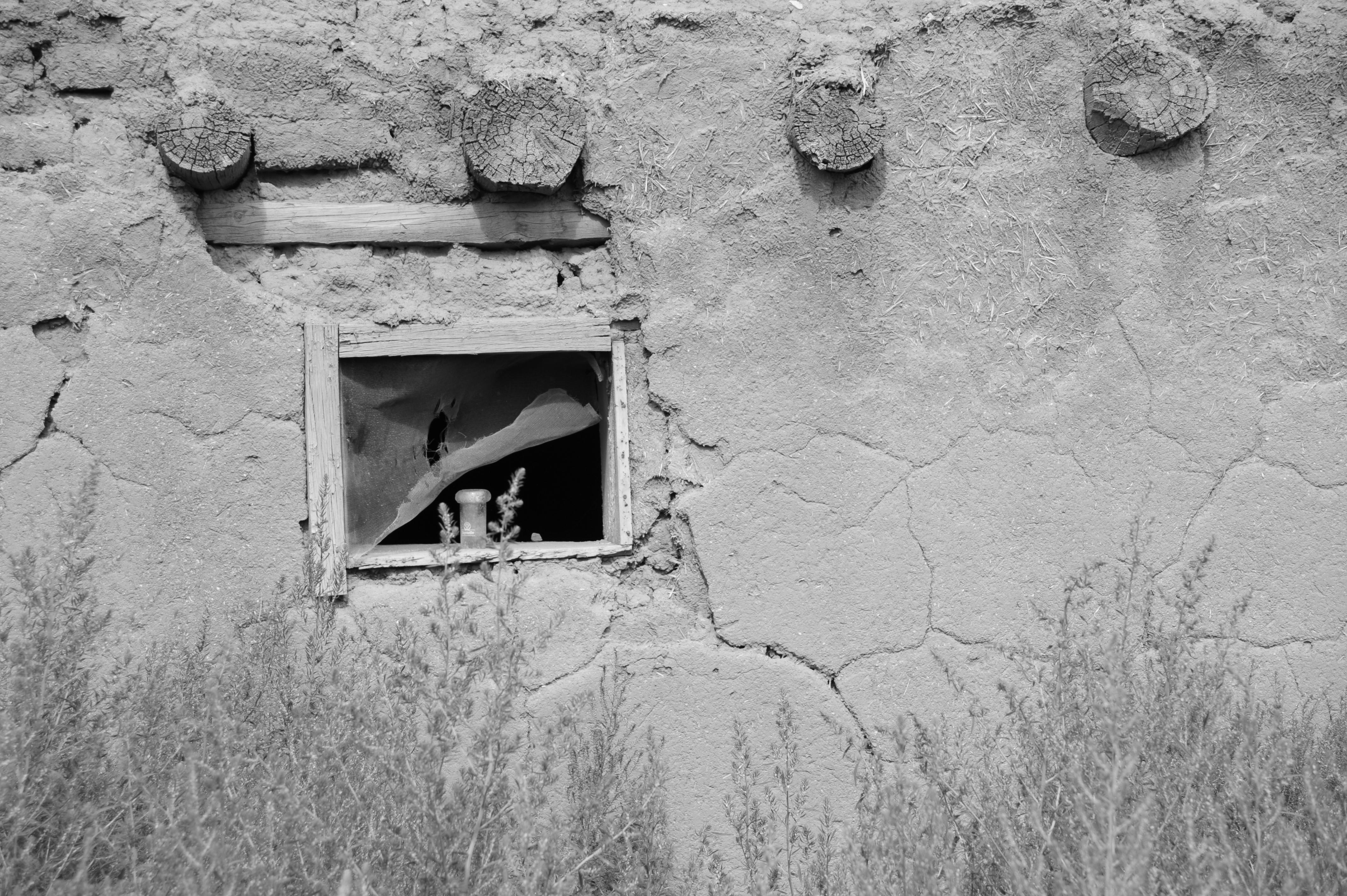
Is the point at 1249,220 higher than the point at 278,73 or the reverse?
the reverse

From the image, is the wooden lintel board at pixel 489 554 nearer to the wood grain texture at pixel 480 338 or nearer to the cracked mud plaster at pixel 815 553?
the cracked mud plaster at pixel 815 553

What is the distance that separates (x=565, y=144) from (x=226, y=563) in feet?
4.91

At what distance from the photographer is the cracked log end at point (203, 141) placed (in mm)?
2867

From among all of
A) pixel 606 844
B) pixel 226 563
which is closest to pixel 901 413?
pixel 606 844

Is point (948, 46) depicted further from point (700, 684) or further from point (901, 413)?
point (700, 684)

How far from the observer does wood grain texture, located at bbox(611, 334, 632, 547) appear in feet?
Answer: 10.1

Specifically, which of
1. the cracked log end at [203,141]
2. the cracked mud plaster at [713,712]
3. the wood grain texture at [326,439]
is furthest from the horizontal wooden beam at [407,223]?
the cracked mud plaster at [713,712]

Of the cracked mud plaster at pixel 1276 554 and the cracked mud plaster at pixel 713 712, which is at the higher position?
the cracked mud plaster at pixel 1276 554

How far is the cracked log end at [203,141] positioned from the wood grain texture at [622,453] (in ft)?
3.83

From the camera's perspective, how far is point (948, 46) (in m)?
3.13

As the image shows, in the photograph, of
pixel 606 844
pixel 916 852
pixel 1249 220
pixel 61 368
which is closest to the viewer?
pixel 916 852

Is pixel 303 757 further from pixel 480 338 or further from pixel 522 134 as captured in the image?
pixel 522 134

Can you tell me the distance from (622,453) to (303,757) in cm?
117

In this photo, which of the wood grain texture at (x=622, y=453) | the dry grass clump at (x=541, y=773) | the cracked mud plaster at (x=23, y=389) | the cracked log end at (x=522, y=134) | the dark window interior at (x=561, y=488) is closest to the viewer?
the dry grass clump at (x=541, y=773)
